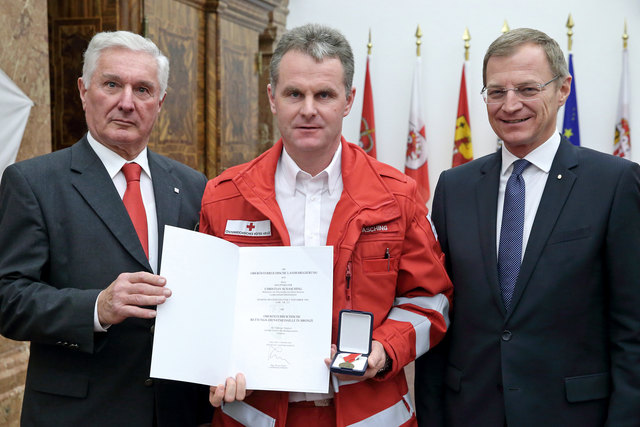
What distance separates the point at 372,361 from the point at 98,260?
871mm

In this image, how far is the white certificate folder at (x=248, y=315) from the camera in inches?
66.4

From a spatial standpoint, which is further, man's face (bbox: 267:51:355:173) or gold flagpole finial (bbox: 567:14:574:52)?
gold flagpole finial (bbox: 567:14:574:52)

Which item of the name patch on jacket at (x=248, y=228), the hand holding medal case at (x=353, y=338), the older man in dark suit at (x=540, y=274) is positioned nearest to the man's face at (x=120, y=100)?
the name patch on jacket at (x=248, y=228)

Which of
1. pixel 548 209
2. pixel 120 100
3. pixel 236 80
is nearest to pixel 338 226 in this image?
pixel 548 209

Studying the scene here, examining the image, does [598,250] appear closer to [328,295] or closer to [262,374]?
[328,295]

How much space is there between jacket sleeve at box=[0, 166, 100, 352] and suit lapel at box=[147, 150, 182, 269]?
318mm

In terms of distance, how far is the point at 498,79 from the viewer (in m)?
1.93

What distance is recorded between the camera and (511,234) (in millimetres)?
1910

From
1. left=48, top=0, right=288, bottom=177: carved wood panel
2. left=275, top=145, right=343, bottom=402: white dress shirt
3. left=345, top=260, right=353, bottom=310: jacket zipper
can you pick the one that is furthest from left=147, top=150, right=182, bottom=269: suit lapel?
left=48, top=0, right=288, bottom=177: carved wood panel

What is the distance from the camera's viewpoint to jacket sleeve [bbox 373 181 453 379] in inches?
72.4

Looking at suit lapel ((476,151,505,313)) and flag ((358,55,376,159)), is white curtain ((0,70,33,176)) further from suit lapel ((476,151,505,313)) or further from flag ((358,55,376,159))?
flag ((358,55,376,159))

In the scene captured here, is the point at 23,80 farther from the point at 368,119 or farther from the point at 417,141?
the point at 417,141

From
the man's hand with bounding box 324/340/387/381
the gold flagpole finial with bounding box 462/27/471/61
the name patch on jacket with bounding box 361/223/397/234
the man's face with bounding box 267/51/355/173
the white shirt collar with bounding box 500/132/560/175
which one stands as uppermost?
the gold flagpole finial with bounding box 462/27/471/61

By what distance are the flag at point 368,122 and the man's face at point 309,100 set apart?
6258mm
